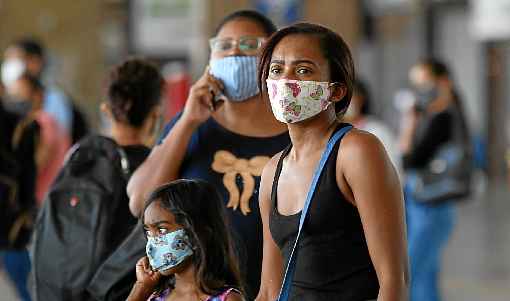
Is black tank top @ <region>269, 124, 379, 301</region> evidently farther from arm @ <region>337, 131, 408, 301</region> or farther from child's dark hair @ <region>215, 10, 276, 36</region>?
child's dark hair @ <region>215, 10, 276, 36</region>

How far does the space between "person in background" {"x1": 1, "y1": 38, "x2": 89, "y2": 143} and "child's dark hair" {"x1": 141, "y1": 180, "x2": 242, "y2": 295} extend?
452cm

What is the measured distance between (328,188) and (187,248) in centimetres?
60

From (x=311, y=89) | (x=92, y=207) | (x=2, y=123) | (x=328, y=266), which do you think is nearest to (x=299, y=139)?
(x=311, y=89)

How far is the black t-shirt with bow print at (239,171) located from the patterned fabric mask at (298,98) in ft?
2.92

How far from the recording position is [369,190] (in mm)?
3266

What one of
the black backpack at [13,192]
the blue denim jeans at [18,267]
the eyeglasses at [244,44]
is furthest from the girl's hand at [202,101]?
the blue denim jeans at [18,267]

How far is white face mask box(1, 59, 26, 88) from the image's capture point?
320 inches

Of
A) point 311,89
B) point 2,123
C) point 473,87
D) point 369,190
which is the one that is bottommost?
point 473,87

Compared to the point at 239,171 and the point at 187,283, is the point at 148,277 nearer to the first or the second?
the point at 187,283

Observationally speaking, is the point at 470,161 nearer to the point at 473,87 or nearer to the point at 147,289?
the point at 147,289

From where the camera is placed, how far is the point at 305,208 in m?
3.35

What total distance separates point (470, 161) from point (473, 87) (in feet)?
51.6

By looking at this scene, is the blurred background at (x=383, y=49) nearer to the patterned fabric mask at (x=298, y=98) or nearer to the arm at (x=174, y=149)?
the arm at (x=174, y=149)

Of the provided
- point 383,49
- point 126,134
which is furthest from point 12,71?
point 383,49
